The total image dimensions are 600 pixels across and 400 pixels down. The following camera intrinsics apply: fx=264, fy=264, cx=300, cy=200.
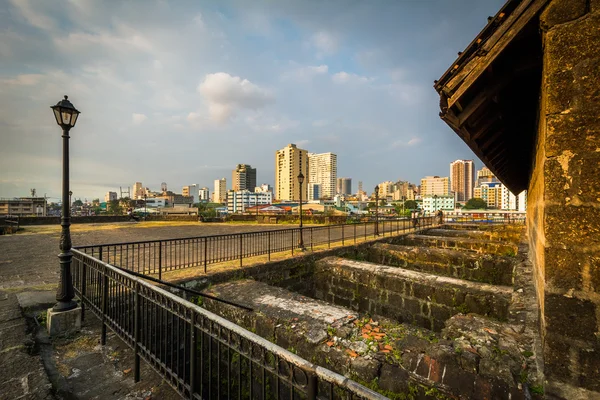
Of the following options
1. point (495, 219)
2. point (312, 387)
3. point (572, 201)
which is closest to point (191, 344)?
point (312, 387)

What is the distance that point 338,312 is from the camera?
431cm

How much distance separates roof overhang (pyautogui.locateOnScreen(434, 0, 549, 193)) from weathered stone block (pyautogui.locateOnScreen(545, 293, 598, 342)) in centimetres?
213

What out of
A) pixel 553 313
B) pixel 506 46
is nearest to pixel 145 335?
pixel 553 313

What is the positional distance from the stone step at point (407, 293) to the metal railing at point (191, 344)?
339cm

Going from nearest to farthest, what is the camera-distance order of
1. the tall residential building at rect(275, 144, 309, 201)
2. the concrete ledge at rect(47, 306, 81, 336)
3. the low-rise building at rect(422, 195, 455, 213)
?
the concrete ledge at rect(47, 306, 81, 336) < the low-rise building at rect(422, 195, 455, 213) < the tall residential building at rect(275, 144, 309, 201)

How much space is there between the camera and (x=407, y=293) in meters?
6.32

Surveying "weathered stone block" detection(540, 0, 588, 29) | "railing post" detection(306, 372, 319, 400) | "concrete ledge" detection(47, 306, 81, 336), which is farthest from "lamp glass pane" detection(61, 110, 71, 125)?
"weathered stone block" detection(540, 0, 588, 29)

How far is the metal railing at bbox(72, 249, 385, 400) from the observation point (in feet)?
5.49

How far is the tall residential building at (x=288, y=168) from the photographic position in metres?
156

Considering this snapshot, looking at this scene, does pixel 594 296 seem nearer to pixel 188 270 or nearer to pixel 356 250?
pixel 188 270

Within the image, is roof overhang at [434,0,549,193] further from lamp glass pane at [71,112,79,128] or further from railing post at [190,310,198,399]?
lamp glass pane at [71,112,79,128]

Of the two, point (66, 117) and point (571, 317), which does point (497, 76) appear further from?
point (66, 117)

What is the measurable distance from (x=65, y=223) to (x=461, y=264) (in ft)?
33.2

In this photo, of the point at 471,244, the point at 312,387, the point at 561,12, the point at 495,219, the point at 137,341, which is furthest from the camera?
the point at 495,219
